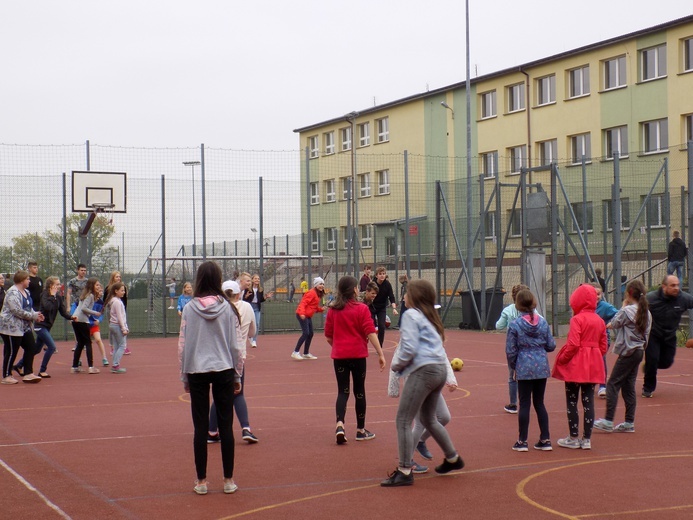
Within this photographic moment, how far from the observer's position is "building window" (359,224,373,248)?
102 ft

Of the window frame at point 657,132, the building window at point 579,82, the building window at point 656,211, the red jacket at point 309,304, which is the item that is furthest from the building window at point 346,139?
the red jacket at point 309,304

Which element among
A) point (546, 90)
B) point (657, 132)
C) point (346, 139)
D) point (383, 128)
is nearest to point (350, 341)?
point (657, 132)

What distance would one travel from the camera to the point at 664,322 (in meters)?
12.9

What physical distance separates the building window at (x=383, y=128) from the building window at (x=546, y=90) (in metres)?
9.55

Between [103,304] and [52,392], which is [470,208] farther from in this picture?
[52,392]

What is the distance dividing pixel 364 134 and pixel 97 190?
27.5 meters

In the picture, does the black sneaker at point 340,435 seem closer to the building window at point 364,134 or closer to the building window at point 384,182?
the building window at point 384,182

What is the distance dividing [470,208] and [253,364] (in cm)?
1189

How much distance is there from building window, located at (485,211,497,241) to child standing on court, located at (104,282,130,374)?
13.5m

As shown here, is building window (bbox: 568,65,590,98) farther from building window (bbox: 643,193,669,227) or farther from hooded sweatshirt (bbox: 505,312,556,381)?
hooded sweatshirt (bbox: 505,312,556,381)

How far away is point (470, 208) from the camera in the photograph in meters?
29.2

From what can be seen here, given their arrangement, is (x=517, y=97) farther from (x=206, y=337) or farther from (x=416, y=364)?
(x=206, y=337)

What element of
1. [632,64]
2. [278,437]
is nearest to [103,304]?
[278,437]

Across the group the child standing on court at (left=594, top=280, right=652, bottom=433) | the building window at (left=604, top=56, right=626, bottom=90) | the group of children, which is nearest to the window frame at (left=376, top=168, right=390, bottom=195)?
the building window at (left=604, top=56, right=626, bottom=90)
